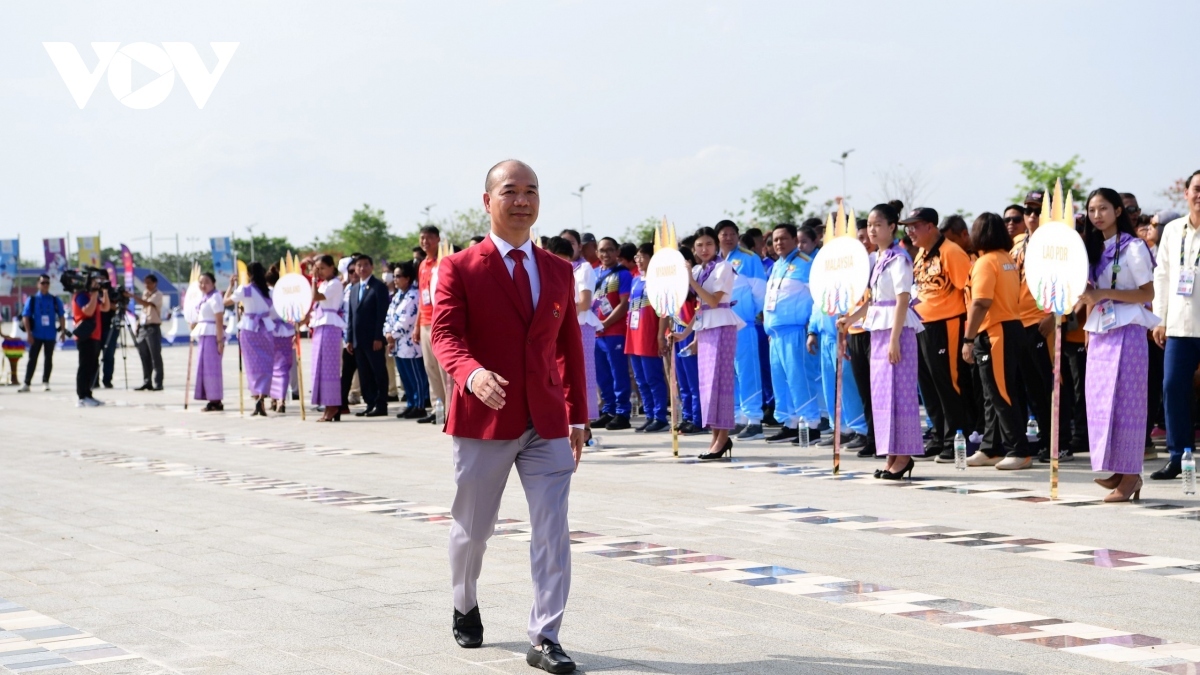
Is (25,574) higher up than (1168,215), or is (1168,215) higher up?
(1168,215)

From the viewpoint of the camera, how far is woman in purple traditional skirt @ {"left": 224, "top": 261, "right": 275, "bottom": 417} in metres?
20.1

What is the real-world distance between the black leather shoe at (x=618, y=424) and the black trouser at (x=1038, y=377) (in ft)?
18.9

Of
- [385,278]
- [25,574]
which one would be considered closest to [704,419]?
[25,574]

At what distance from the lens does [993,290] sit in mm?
11570

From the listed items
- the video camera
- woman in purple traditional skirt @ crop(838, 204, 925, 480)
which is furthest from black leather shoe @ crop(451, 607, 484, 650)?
Answer: the video camera

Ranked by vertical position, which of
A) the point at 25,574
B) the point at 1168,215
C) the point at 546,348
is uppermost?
the point at 1168,215

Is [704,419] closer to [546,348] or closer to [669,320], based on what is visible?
[669,320]

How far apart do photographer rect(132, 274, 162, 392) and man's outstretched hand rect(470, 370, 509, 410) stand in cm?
2115

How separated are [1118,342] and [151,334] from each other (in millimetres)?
20286

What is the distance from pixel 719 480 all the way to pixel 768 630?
553 cm

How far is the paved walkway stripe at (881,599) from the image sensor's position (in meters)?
5.52

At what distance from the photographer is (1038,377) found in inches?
480

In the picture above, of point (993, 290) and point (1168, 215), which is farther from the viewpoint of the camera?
point (1168, 215)

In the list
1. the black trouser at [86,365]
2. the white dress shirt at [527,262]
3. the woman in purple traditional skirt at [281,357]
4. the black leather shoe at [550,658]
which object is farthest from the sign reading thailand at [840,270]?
the black trouser at [86,365]
